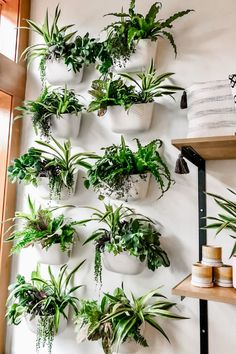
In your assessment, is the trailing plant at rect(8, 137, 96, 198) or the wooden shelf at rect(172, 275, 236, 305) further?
the trailing plant at rect(8, 137, 96, 198)

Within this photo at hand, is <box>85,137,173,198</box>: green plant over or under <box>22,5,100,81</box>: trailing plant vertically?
under

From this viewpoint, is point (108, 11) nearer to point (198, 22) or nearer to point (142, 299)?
point (198, 22)

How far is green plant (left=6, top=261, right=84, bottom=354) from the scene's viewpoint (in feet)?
4.85

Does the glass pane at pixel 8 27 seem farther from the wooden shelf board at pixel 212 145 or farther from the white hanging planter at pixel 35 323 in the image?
the white hanging planter at pixel 35 323

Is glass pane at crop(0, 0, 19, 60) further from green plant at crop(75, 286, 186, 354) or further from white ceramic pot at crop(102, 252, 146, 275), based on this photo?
green plant at crop(75, 286, 186, 354)

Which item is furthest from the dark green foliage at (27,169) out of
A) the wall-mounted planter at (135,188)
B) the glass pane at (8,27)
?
the glass pane at (8,27)

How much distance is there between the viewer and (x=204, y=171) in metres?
1.45

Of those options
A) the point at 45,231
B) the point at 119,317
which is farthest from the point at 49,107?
the point at 119,317

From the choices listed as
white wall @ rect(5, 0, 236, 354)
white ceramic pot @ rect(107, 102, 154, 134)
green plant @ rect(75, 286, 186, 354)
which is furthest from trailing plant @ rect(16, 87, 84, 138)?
green plant @ rect(75, 286, 186, 354)

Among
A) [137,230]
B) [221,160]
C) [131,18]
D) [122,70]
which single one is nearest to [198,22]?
[131,18]

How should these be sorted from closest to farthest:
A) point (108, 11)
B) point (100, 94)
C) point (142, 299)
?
point (142, 299) → point (100, 94) → point (108, 11)

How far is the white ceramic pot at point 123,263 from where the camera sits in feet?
4.67

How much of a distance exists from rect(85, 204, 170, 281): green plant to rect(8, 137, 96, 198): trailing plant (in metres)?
0.24

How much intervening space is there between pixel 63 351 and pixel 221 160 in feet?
4.27
